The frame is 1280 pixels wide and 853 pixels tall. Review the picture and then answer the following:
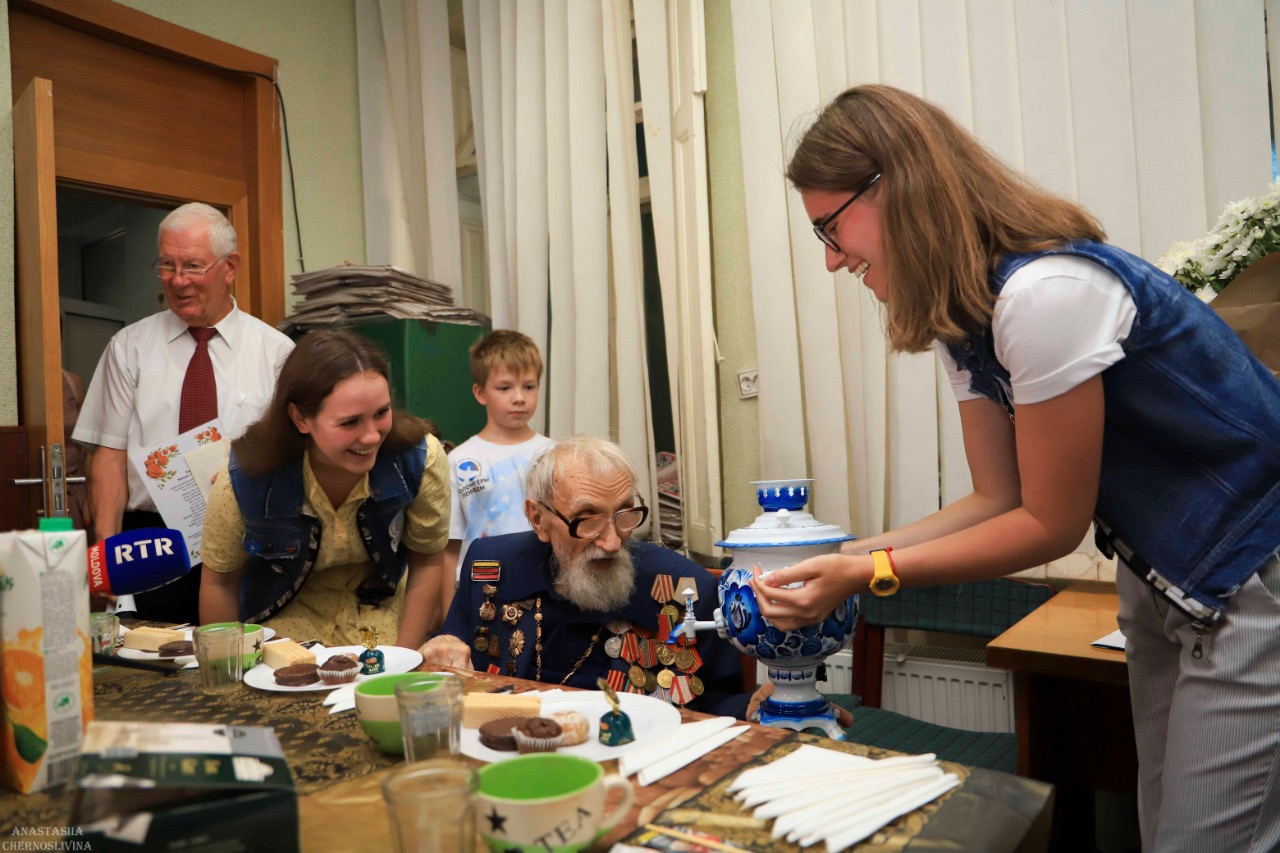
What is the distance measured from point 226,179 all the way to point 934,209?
3.53m

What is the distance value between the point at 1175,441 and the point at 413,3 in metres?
3.92

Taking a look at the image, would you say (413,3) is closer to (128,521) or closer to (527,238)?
(527,238)

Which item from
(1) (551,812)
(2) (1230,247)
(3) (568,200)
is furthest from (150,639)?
(3) (568,200)

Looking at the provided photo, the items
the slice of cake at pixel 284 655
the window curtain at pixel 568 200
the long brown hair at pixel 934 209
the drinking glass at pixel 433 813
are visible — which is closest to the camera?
the drinking glass at pixel 433 813

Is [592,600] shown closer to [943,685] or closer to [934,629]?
[934,629]

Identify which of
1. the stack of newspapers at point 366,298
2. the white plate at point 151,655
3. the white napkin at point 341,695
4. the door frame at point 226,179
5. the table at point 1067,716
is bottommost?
the table at point 1067,716

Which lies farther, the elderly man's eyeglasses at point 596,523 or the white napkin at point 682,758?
the elderly man's eyeglasses at point 596,523

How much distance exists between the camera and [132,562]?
1.40m

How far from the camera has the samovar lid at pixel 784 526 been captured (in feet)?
4.42

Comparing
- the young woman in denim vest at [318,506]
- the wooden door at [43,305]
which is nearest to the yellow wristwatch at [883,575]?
the young woman in denim vest at [318,506]

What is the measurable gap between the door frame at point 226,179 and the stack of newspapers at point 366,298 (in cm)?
39

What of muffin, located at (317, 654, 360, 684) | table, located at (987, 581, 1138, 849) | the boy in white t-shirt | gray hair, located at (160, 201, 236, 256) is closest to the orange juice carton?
muffin, located at (317, 654, 360, 684)

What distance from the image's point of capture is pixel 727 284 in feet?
10.4

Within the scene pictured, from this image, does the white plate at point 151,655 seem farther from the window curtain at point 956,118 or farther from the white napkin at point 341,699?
the window curtain at point 956,118
